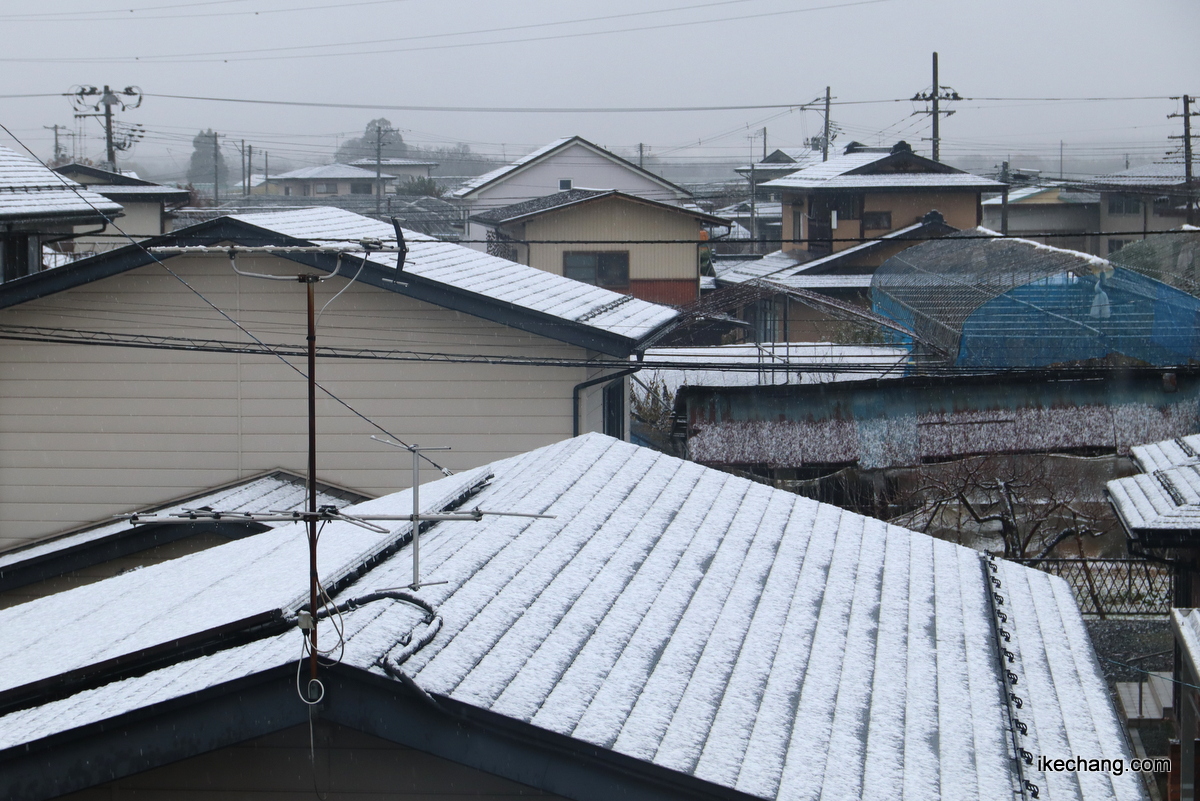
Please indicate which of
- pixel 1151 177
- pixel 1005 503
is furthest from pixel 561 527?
pixel 1151 177

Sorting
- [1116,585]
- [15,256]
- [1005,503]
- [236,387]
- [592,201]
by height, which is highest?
[592,201]

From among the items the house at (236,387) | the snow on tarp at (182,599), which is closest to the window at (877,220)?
the house at (236,387)

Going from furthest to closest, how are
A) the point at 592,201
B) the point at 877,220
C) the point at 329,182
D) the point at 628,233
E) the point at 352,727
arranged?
the point at 329,182, the point at 877,220, the point at 628,233, the point at 592,201, the point at 352,727

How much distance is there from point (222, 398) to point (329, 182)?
157ft

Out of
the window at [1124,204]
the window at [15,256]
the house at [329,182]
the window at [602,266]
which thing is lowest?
the window at [15,256]

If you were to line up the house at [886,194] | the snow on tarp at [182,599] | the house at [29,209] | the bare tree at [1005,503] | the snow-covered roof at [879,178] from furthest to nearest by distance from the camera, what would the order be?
the house at [886,194], the snow-covered roof at [879,178], the bare tree at [1005,503], the house at [29,209], the snow on tarp at [182,599]

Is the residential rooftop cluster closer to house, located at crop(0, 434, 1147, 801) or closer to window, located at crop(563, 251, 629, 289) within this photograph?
house, located at crop(0, 434, 1147, 801)

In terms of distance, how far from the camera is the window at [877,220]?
31.2m

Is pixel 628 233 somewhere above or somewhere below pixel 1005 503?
above

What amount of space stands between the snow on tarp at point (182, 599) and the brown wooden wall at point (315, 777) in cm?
42

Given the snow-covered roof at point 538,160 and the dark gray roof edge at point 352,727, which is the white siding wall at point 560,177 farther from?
the dark gray roof edge at point 352,727

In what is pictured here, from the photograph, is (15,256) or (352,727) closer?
(352,727)

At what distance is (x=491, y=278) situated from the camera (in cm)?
1020
